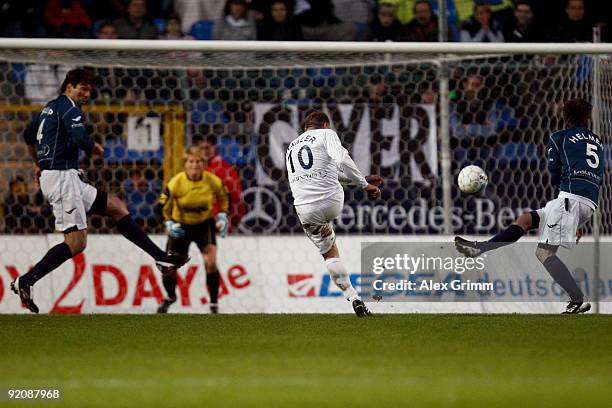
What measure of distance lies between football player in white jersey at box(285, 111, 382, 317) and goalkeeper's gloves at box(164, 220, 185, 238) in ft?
8.48

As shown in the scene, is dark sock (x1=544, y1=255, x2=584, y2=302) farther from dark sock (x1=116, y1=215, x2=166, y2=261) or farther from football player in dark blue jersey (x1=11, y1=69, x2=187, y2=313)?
football player in dark blue jersey (x1=11, y1=69, x2=187, y2=313)

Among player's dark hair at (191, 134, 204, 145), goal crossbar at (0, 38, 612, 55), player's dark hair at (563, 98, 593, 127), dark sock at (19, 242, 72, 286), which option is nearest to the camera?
dark sock at (19, 242, 72, 286)

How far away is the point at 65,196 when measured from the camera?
980 centimetres

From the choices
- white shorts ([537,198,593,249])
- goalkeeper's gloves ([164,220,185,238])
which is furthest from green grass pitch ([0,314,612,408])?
goalkeeper's gloves ([164,220,185,238])

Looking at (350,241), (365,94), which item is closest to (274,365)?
(350,241)

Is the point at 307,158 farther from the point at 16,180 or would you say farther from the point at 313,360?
the point at 16,180

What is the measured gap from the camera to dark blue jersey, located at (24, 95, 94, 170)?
382 inches

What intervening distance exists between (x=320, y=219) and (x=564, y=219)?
2174 millimetres

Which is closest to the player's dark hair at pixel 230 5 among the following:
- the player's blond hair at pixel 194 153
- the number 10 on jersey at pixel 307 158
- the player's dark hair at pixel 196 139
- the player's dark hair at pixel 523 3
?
the player's dark hair at pixel 196 139

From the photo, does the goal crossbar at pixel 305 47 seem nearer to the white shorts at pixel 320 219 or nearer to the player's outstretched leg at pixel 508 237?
the player's outstretched leg at pixel 508 237

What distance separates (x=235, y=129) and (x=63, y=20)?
4088mm

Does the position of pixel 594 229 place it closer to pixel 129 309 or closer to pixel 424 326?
pixel 424 326

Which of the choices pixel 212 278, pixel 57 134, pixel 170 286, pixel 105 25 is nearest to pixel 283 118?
pixel 212 278

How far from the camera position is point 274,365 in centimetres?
648
